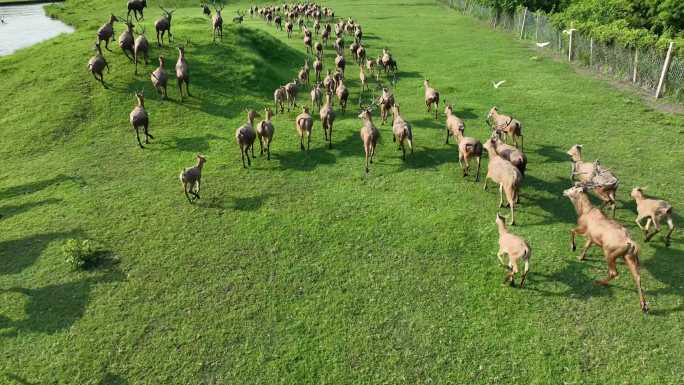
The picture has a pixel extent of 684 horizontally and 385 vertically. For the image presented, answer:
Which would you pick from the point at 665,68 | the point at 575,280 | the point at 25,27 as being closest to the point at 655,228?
the point at 575,280

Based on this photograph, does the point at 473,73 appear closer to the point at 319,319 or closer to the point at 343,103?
the point at 343,103

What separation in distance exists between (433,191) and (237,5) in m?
64.1

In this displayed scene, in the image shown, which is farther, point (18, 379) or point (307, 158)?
point (307, 158)

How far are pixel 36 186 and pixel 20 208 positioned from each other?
1.53m

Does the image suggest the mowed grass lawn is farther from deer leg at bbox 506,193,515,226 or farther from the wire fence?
the wire fence

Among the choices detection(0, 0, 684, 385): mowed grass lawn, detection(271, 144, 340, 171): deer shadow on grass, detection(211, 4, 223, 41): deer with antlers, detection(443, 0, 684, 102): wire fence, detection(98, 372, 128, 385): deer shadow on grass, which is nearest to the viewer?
detection(98, 372, 128, 385): deer shadow on grass

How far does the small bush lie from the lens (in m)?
11.1

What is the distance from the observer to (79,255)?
11.1 meters

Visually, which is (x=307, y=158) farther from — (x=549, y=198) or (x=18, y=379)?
(x=18, y=379)

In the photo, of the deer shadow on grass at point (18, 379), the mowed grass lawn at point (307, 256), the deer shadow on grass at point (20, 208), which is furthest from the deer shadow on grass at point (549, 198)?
the deer shadow on grass at point (20, 208)

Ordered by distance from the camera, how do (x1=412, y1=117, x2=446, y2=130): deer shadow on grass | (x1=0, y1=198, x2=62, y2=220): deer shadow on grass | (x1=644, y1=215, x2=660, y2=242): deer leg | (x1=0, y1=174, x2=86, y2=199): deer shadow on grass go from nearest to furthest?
(x1=644, y1=215, x2=660, y2=242): deer leg → (x1=0, y1=198, x2=62, y2=220): deer shadow on grass → (x1=0, y1=174, x2=86, y2=199): deer shadow on grass → (x1=412, y1=117, x2=446, y2=130): deer shadow on grass

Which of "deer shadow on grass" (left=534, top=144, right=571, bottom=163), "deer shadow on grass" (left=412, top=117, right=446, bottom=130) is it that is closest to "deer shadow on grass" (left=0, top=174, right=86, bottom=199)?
"deer shadow on grass" (left=412, top=117, right=446, bottom=130)

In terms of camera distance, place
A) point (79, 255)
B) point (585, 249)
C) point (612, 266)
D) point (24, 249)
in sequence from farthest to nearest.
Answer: point (24, 249)
point (79, 255)
point (585, 249)
point (612, 266)

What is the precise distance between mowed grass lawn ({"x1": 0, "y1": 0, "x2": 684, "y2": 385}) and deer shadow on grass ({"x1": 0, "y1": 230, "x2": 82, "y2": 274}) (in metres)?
0.05
